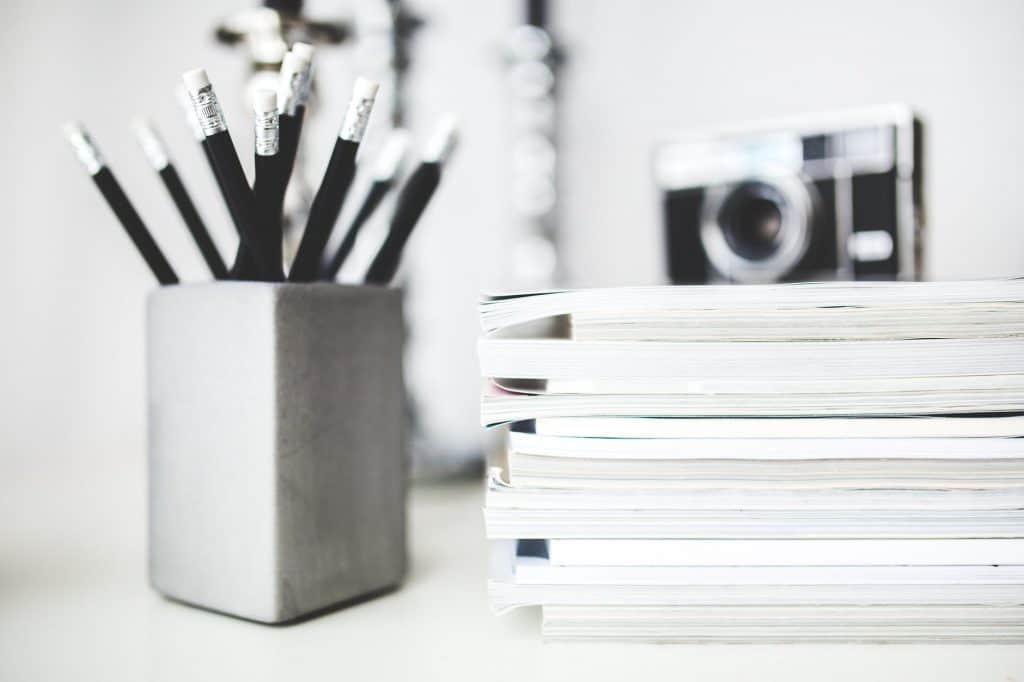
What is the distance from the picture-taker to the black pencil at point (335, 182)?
331 millimetres

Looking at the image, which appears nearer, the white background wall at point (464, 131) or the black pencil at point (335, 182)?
the black pencil at point (335, 182)

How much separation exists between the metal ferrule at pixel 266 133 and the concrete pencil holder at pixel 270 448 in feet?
0.17

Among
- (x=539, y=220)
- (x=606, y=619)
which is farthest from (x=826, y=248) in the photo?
(x=606, y=619)

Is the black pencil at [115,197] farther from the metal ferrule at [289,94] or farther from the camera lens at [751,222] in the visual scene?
the camera lens at [751,222]

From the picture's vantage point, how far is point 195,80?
1.00 ft

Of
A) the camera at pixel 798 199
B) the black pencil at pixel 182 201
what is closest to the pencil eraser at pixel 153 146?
the black pencil at pixel 182 201

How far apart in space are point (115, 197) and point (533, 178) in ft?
2.00

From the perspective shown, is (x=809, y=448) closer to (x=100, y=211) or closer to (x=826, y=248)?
(x=826, y=248)

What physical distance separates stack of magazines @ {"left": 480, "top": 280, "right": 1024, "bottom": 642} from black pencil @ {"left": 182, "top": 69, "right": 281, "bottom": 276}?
103mm

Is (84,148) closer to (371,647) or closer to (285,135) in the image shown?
(285,135)

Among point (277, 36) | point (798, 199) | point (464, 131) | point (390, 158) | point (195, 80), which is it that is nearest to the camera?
point (195, 80)

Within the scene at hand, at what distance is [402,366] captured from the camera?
392 millimetres

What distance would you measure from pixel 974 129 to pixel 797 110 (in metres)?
0.17

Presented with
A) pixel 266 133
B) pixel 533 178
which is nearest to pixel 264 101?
pixel 266 133
